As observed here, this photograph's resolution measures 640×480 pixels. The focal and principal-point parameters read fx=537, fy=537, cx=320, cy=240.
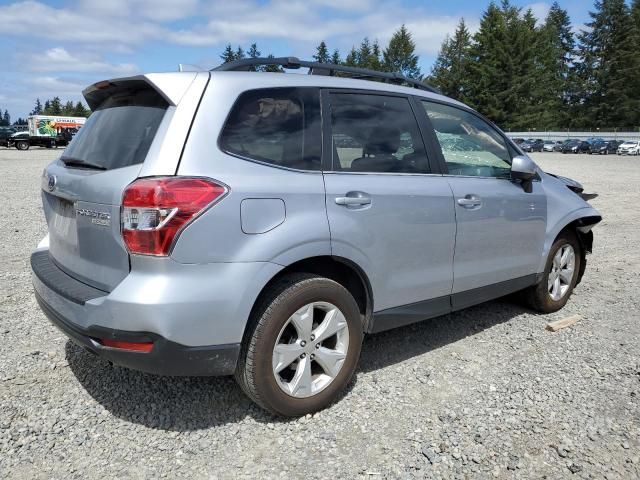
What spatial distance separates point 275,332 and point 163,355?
22.4 inches

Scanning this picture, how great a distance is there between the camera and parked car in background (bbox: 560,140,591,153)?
165ft

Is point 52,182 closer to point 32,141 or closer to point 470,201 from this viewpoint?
point 470,201

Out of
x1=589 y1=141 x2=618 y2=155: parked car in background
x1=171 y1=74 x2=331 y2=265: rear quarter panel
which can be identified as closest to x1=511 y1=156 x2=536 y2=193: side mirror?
x1=171 y1=74 x2=331 y2=265: rear quarter panel

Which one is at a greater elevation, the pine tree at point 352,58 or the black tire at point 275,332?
the pine tree at point 352,58

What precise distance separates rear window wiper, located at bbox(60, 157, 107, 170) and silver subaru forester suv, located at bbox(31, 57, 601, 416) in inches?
0.5

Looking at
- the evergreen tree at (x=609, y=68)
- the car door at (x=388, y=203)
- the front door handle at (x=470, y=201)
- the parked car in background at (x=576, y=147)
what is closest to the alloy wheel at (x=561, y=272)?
the front door handle at (x=470, y=201)

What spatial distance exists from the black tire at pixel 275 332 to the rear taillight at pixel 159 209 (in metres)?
0.60

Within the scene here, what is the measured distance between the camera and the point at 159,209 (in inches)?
97.7

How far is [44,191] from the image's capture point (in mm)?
3375

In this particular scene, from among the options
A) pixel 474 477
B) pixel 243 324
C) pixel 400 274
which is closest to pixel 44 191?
pixel 243 324

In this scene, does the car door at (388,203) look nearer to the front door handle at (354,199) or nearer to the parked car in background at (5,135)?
the front door handle at (354,199)

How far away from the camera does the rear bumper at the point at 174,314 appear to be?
2.49 meters

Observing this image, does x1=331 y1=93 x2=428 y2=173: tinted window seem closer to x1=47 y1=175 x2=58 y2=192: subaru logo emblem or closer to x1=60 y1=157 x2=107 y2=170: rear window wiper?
x1=60 y1=157 x2=107 y2=170: rear window wiper

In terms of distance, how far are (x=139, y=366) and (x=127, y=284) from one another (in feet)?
1.33
